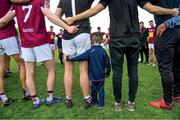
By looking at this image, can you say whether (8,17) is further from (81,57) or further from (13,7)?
(81,57)

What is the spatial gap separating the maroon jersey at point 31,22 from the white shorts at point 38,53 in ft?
0.25

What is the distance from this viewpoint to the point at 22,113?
20.8ft

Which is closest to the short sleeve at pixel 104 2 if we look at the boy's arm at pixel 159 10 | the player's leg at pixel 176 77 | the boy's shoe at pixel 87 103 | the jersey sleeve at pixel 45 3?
the boy's arm at pixel 159 10

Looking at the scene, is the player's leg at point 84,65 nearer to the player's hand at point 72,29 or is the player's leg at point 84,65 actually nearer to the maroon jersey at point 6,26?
the player's hand at point 72,29

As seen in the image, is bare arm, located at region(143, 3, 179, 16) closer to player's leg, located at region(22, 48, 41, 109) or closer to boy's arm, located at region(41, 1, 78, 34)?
boy's arm, located at region(41, 1, 78, 34)

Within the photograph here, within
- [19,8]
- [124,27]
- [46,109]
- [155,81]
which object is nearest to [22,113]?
[46,109]

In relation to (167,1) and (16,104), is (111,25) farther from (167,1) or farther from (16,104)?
(16,104)

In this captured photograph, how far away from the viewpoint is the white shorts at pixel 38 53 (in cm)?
636

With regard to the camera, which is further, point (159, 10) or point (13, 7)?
point (13, 7)

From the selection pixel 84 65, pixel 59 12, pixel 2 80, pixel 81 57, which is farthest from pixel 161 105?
pixel 2 80

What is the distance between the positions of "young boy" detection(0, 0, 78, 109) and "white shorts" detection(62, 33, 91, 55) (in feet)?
0.58

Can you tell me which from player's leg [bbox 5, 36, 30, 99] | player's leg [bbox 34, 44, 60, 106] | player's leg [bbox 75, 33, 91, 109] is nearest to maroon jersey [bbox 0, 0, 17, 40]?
player's leg [bbox 5, 36, 30, 99]

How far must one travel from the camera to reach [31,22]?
6.30 meters

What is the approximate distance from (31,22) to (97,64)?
1467 millimetres
